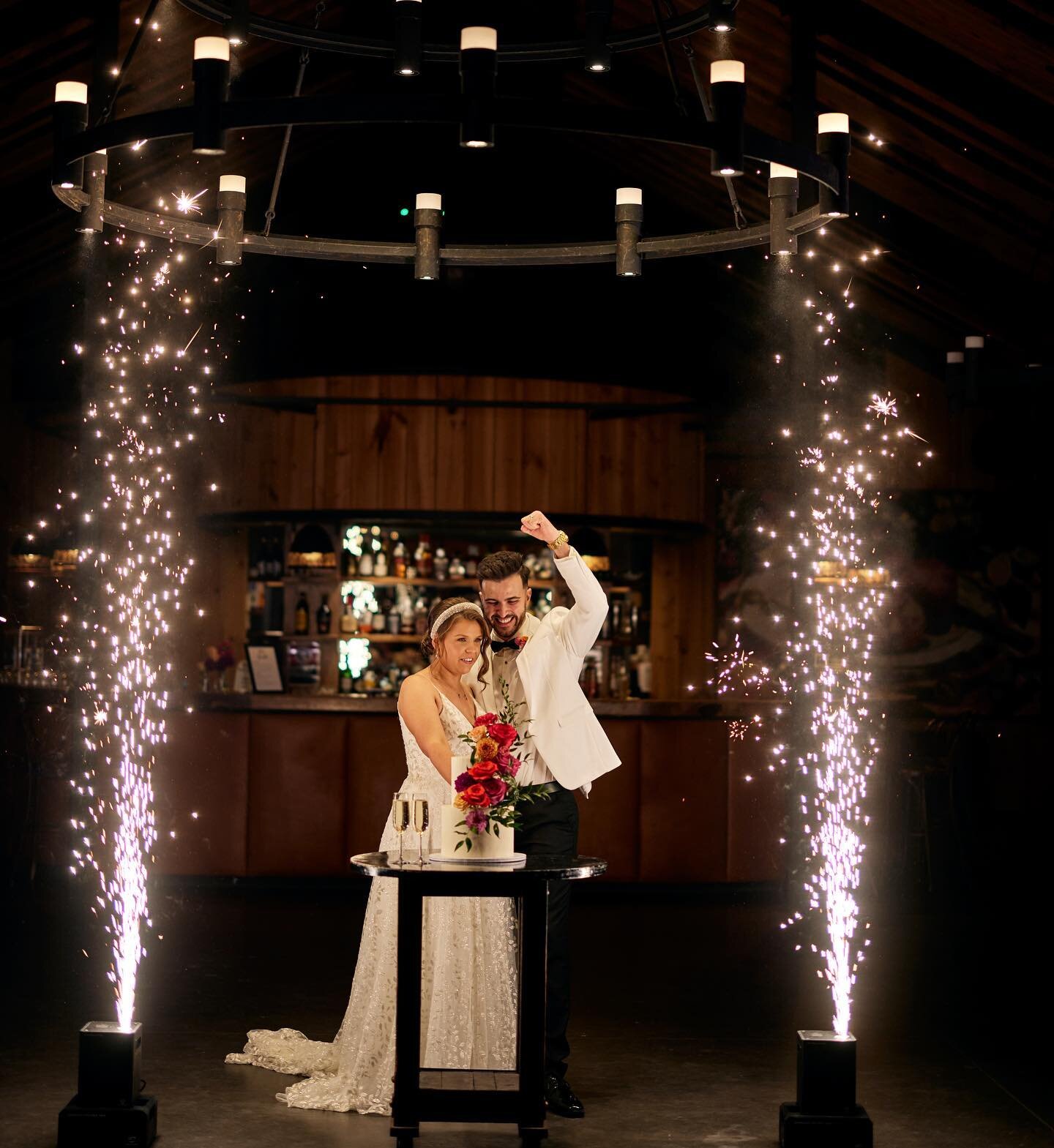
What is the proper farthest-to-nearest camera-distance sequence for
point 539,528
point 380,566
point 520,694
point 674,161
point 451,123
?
point 380,566 → point 674,161 → point 520,694 → point 539,528 → point 451,123

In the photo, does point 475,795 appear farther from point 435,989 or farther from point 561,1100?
point 561,1100

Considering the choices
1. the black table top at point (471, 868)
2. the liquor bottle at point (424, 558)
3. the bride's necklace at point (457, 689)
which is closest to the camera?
the black table top at point (471, 868)

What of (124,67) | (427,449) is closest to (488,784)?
(124,67)

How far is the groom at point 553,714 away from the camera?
4484mm

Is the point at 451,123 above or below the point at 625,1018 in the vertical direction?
above

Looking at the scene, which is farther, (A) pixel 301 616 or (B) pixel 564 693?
(A) pixel 301 616

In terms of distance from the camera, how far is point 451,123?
12.0ft

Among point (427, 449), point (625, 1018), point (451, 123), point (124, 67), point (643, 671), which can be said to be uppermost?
point (427, 449)

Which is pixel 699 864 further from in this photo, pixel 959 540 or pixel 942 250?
pixel 959 540

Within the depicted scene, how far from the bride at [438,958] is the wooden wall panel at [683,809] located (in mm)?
3942

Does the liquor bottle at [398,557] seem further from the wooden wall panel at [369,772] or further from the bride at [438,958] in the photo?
the bride at [438,958]

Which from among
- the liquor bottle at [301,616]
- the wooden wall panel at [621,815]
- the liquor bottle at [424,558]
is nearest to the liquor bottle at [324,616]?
the liquor bottle at [301,616]

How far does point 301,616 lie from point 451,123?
7.79 metres

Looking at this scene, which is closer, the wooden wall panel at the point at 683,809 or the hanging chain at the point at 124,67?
the hanging chain at the point at 124,67
